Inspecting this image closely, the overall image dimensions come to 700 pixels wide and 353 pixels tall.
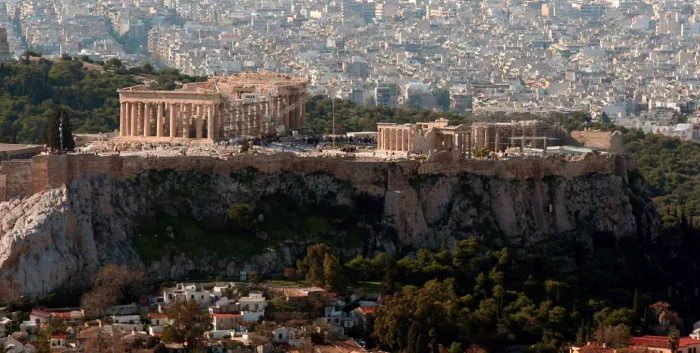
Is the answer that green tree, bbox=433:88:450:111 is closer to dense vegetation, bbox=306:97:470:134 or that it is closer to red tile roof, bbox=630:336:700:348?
dense vegetation, bbox=306:97:470:134

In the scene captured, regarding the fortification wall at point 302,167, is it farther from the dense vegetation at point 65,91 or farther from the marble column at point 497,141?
the dense vegetation at point 65,91

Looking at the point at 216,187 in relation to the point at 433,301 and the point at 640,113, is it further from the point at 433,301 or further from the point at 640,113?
the point at 640,113

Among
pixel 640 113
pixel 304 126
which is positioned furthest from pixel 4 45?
pixel 640 113

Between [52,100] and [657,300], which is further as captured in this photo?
[52,100]

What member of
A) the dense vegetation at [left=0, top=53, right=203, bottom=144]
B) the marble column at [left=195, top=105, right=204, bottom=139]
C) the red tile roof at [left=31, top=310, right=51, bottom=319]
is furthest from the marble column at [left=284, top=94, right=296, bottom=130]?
the red tile roof at [left=31, top=310, right=51, bottom=319]

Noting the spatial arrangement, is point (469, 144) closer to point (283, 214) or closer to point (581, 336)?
point (283, 214)

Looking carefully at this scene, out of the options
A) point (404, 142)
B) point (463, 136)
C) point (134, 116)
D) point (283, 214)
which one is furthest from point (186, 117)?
point (463, 136)
